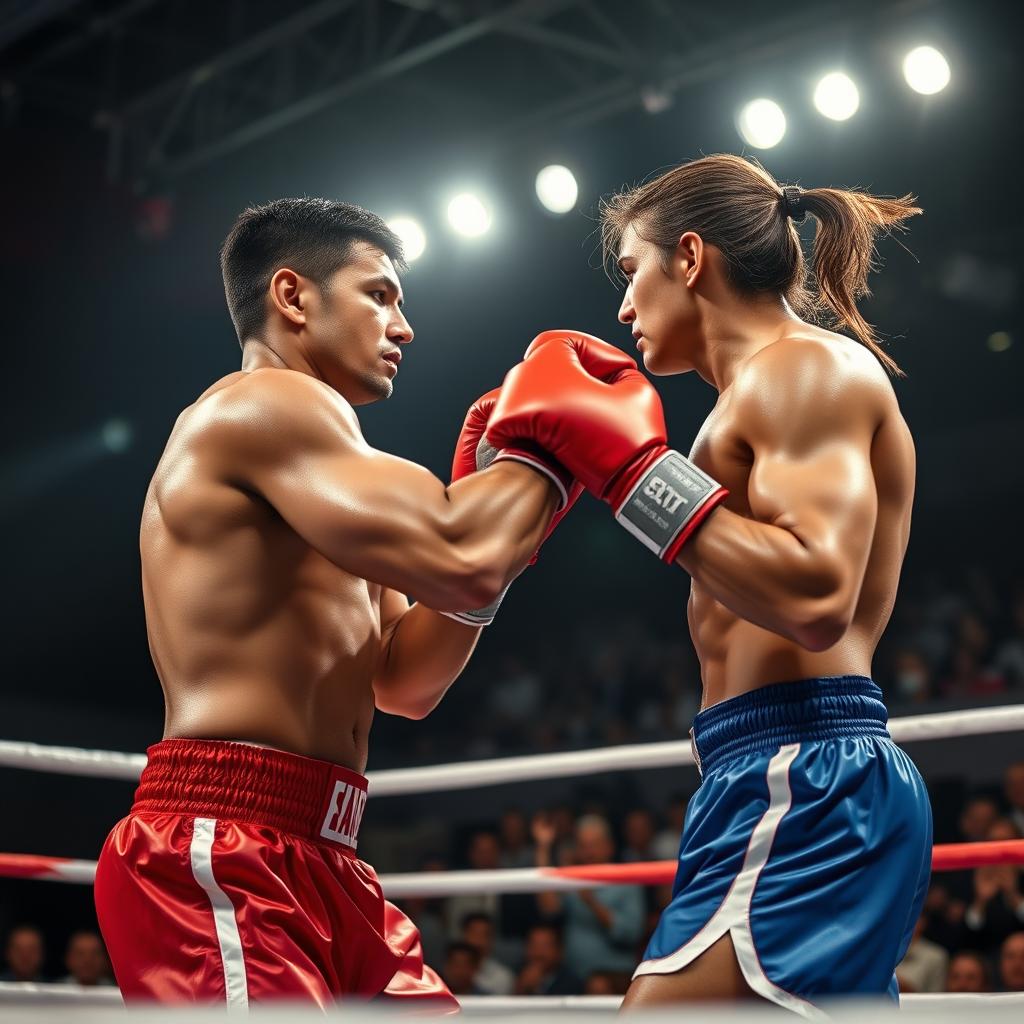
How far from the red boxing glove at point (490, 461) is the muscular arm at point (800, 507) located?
8.5 inches

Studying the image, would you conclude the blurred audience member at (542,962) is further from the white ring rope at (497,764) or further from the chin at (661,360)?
the chin at (661,360)

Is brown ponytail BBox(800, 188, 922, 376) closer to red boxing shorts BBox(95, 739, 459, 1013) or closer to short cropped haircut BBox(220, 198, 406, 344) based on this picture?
short cropped haircut BBox(220, 198, 406, 344)

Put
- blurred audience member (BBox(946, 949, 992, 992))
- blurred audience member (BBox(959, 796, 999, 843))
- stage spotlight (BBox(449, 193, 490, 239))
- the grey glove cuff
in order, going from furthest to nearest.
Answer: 1. stage spotlight (BBox(449, 193, 490, 239))
2. blurred audience member (BBox(959, 796, 999, 843))
3. blurred audience member (BBox(946, 949, 992, 992))
4. the grey glove cuff

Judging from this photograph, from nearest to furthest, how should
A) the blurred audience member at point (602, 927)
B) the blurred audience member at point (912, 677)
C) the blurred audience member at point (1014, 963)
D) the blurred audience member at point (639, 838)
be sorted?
the blurred audience member at point (1014, 963) < the blurred audience member at point (602, 927) < the blurred audience member at point (639, 838) < the blurred audience member at point (912, 677)

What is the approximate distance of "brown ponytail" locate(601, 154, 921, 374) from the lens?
1.83 metres

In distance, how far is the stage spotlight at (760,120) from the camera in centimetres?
569

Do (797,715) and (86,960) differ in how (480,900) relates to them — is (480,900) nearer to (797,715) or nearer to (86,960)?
(86,960)

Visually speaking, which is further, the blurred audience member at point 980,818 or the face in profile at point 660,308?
the blurred audience member at point 980,818

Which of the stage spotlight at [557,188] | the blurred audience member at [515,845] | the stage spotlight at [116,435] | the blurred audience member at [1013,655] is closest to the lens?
the blurred audience member at [1013,655]

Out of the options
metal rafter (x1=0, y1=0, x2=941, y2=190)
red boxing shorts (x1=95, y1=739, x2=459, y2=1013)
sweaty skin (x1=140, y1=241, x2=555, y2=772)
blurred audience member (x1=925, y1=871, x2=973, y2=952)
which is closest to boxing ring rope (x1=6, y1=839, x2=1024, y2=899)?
red boxing shorts (x1=95, y1=739, x2=459, y2=1013)

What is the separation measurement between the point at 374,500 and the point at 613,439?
31 cm

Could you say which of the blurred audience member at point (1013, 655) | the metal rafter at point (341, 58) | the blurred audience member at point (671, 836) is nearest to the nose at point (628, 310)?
the metal rafter at point (341, 58)

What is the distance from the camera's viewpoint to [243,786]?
160 cm

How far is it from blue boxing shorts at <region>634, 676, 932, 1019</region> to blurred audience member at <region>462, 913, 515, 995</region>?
4.00 meters
